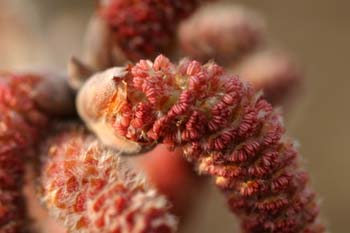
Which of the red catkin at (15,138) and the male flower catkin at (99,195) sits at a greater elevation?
the red catkin at (15,138)

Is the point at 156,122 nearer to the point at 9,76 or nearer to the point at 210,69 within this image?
the point at 210,69

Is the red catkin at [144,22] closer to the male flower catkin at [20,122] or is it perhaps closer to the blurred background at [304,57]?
the male flower catkin at [20,122]

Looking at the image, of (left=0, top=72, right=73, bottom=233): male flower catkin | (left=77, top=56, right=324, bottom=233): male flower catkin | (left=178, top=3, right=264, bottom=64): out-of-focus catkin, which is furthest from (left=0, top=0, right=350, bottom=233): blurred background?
(left=77, top=56, right=324, bottom=233): male flower catkin

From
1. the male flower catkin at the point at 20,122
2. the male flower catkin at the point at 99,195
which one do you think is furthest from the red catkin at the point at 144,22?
the male flower catkin at the point at 99,195

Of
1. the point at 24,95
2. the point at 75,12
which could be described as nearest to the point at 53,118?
the point at 24,95

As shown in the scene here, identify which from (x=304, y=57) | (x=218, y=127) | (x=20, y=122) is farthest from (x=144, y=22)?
(x=304, y=57)
